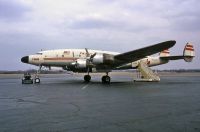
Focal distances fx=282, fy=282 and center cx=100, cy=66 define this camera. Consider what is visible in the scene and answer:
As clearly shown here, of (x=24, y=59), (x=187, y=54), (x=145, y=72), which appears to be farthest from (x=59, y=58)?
(x=187, y=54)

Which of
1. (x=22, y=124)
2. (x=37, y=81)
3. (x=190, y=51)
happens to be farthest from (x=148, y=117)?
(x=190, y=51)

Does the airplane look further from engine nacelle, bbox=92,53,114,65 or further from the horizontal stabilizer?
the horizontal stabilizer

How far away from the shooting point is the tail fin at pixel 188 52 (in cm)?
3416

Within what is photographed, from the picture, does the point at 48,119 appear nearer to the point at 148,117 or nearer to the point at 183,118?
the point at 148,117

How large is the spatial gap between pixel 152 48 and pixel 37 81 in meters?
12.5

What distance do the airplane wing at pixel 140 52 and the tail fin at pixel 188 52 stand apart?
8.55 metres

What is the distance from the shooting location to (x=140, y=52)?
87.2 feet

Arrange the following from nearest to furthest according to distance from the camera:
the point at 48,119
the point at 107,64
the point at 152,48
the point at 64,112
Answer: the point at 48,119, the point at 64,112, the point at 152,48, the point at 107,64

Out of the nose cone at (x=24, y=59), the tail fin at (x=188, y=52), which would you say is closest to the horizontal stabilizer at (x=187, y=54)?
the tail fin at (x=188, y=52)

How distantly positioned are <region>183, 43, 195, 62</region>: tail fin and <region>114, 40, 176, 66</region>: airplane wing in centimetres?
855

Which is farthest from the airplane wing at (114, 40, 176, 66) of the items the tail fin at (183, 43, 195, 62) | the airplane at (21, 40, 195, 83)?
the tail fin at (183, 43, 195, 62)

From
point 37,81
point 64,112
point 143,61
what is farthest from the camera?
point 143,61

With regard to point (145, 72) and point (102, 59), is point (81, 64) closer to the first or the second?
point (102, 59)

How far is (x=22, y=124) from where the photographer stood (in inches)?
270
